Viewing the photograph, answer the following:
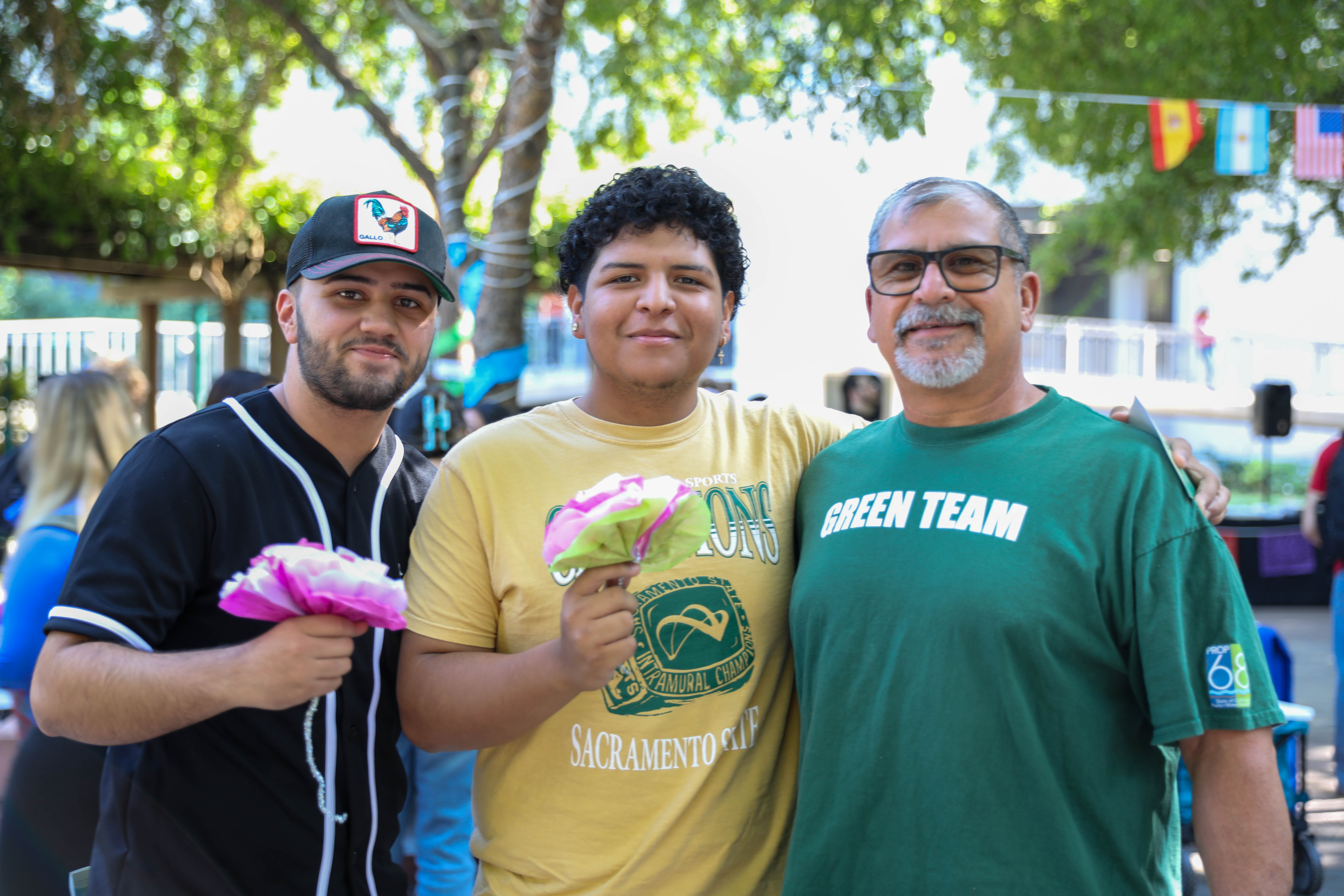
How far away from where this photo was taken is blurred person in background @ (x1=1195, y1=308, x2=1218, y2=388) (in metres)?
19.1

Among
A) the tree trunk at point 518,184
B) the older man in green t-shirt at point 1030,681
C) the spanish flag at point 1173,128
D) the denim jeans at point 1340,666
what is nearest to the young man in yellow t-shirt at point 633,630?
the older man in green t-shirt at point 1030,681

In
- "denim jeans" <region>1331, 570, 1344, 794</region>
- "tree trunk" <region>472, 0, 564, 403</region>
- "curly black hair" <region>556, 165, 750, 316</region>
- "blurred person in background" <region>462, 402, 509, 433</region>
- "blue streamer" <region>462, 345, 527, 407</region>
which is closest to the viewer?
"curly black hair" <region>556, 165, 750, 316</region>

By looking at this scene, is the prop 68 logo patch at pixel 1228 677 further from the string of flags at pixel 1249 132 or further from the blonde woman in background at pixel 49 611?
the string of flags at pixel 1249 132

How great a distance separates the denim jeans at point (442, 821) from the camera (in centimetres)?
407

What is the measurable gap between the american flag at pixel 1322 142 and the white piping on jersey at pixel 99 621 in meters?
10.2

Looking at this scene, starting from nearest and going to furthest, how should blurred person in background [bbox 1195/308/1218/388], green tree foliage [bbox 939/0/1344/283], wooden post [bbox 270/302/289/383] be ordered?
1. green tree foliage [bbox 939/0/1344/283]
2. wooden post [bbox 270/302/289/383]
3. blurred person in background [bbox 1195/308/1218/388]

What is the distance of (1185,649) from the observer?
1751 mm

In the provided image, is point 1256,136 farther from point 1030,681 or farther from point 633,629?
point 633,629

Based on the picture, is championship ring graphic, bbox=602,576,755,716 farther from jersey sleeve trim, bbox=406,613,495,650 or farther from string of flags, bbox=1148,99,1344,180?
string of flags, bbox=1148,99,1344,180

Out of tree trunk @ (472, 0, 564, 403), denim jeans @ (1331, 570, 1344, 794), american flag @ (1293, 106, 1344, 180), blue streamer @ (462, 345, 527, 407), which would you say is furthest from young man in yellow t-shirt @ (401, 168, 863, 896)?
american flag @ (1293, 106, 1344, 180)

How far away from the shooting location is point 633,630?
5.82ft

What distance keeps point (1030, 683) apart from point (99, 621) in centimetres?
169

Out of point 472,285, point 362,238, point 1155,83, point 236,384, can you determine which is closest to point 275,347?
point 472,285

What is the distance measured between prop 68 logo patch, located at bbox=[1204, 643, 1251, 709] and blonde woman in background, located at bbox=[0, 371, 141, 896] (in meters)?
2.64
